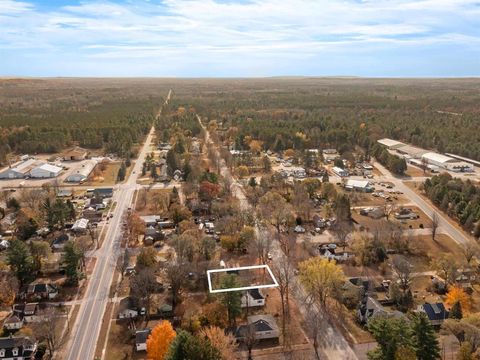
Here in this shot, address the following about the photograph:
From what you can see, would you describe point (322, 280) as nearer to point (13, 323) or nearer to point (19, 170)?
point (13, 323)

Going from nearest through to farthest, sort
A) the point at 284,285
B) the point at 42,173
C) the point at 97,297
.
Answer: the point at 97,297 < the point at 284,285 < the point at 42,173

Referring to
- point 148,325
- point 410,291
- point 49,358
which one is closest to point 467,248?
point 410,291

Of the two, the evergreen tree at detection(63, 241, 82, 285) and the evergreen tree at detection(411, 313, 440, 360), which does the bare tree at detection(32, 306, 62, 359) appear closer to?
the evergreen tree at detection(63, 241, 82, 285)

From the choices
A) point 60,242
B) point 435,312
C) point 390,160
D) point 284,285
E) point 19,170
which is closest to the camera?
point 435,312

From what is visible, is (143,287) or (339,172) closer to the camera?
(143,287)

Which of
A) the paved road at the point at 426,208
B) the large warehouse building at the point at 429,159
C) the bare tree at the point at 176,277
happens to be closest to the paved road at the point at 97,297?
the bare tree at the point at 176,277

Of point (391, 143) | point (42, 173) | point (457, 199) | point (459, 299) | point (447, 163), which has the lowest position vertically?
point (459, 299)

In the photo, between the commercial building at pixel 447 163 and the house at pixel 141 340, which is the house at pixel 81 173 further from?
the commercial building at pixel 447 163

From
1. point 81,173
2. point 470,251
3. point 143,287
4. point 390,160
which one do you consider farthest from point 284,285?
point 390,160
